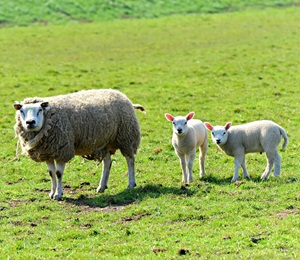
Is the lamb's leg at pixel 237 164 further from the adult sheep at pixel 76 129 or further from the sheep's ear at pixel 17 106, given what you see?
the sheep's ear at pixel 17 106

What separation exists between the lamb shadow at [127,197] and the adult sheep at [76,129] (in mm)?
497

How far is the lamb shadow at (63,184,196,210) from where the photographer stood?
485 inches

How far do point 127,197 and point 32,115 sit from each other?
251 centimetres

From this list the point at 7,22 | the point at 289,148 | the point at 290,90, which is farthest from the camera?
the point at 7,22

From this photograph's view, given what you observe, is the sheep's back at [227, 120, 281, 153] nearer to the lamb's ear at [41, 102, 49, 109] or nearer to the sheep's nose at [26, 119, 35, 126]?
the lamb's ear at [41, 102, 49, 109]

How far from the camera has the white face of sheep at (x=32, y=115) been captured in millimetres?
12703

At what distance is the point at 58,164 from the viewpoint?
13.2 metres

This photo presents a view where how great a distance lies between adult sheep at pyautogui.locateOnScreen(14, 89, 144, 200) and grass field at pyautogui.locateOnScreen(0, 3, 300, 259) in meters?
0.68

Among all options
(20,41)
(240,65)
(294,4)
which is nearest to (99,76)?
(240,65)

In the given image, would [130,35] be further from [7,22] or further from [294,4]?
[294,4]

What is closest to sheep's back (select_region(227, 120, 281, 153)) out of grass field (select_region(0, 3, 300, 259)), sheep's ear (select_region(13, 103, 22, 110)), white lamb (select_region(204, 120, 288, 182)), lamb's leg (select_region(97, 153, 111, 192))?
white lamb (select_region(204, 120, 288, 182))

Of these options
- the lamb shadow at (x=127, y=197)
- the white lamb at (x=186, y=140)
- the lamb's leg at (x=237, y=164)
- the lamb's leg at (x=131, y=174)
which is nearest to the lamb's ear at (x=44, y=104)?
the lamb shadow at (x=127, y=197)

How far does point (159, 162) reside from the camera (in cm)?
1556

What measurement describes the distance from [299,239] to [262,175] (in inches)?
146
